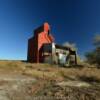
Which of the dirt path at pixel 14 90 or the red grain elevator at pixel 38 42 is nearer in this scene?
the dirt path at pixel 14 90

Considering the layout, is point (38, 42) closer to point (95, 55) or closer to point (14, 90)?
point (95, 55)

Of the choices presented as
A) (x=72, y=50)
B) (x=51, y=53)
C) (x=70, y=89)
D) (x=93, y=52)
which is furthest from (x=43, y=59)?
(x=70, y=89)

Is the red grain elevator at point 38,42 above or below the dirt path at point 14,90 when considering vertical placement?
above

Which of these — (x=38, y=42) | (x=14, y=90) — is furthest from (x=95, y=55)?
(x=14, y=90)

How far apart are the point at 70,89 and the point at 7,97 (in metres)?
3.35

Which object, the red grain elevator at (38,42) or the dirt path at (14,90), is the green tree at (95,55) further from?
the dirt path at (14,90)

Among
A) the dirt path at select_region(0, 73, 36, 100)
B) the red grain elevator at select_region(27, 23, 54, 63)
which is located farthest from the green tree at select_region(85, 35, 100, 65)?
the dirt path at select_region(0, 73, 36, 100)

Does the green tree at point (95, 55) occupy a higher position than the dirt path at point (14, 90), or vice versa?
the green tree at point (95, 55)

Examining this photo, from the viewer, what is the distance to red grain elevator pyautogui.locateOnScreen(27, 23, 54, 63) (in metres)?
37.4

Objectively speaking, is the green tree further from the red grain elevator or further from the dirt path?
the dirt path

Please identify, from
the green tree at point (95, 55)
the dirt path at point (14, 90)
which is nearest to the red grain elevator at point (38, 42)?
the green tree at point (95, 55)

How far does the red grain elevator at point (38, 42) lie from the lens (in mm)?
37406

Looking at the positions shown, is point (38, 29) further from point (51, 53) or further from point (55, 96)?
point (55, 96)

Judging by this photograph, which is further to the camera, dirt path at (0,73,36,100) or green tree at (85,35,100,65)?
green tree at (85,35,100,65)
